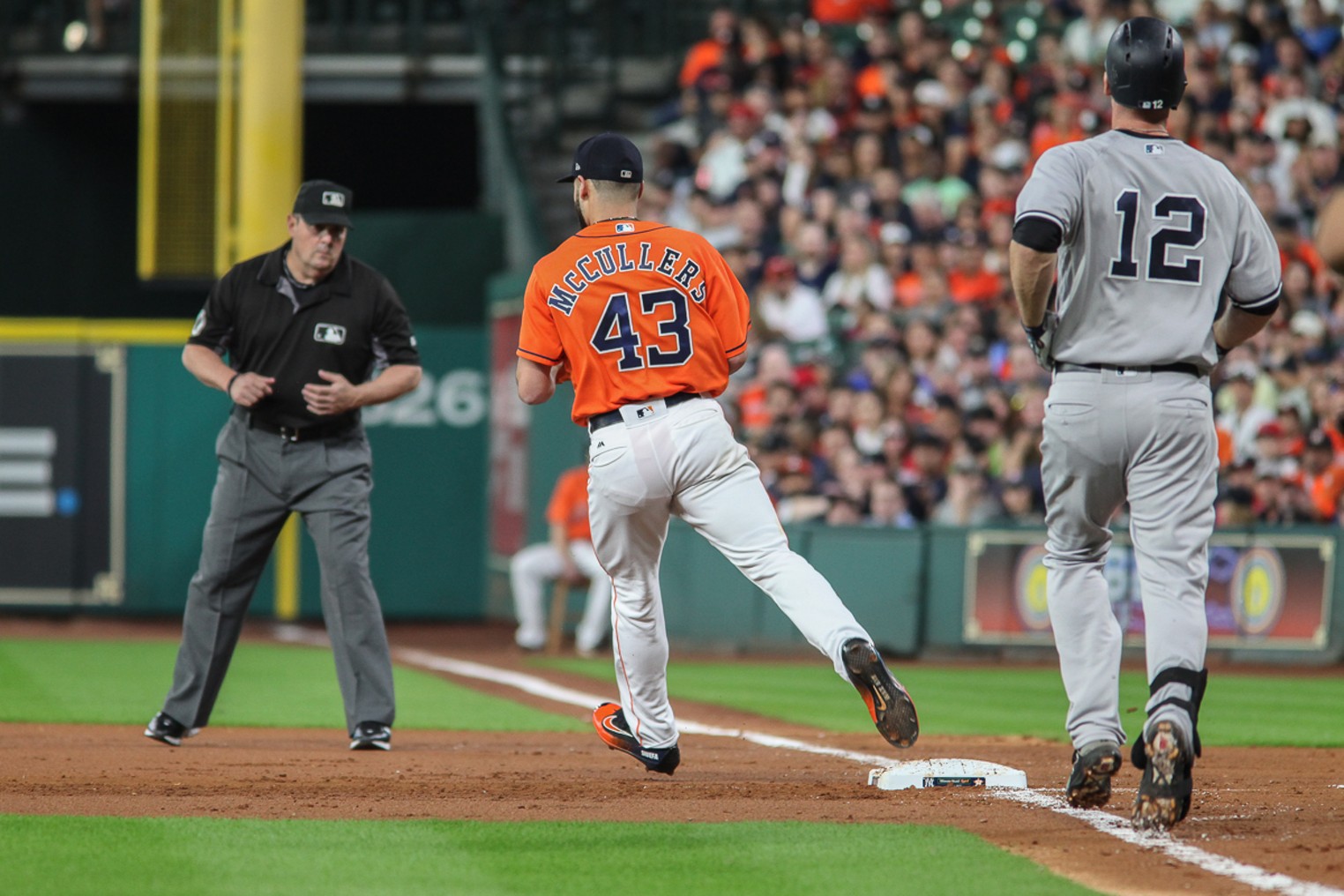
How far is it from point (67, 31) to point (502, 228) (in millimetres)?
5099

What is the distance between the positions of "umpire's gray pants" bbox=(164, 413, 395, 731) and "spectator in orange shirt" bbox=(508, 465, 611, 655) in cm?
718

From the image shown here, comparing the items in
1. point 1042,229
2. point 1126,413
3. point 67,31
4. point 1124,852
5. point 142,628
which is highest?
point 67,31

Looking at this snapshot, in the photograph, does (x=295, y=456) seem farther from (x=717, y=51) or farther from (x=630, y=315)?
(x=717, y=51)

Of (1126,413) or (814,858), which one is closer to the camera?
(814,858)

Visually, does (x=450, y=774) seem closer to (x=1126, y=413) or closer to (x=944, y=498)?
(x=1126, y=413)

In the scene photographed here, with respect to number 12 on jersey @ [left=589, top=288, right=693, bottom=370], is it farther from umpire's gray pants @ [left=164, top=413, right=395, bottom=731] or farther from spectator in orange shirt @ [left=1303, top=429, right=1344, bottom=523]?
spectator in orange shirt @ [left=1303, top=429, right=1344, bottom=523]

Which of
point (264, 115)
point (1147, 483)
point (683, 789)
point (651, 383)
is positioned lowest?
point (683, 789)

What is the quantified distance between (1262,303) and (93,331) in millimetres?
14236

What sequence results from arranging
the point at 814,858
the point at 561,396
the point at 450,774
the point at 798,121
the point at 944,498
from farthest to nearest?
the point at 798,121 → the point at 561,396 → the point at 944,498 → the point at 450,774 → the point at 814,858

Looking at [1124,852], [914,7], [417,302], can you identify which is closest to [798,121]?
[914,7]

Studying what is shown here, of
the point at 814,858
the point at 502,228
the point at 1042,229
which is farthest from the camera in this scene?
the point at 502,228

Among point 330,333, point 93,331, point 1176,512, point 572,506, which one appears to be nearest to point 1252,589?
point 572,506

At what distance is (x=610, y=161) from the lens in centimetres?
555

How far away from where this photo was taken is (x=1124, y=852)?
4.29 m
